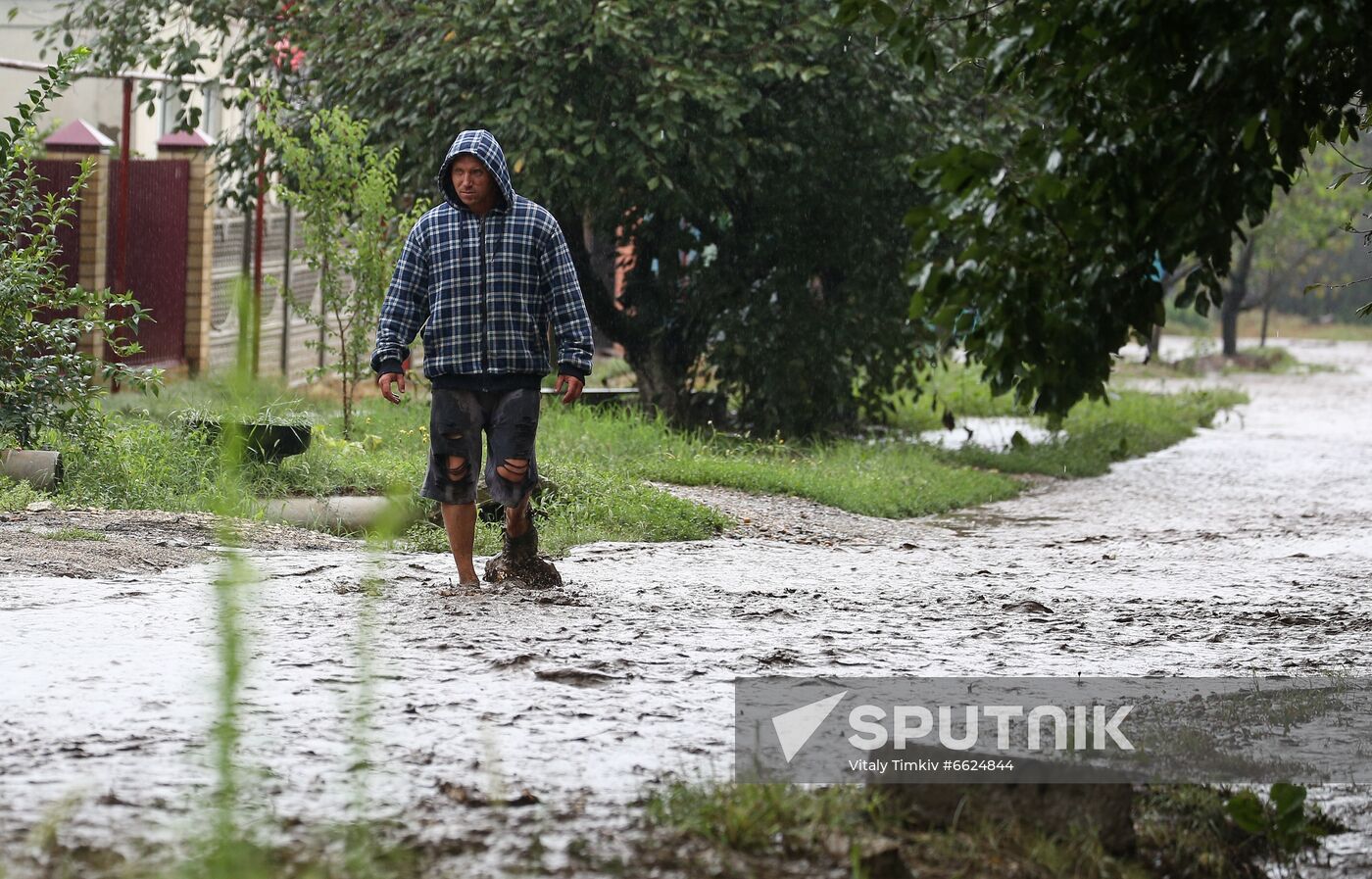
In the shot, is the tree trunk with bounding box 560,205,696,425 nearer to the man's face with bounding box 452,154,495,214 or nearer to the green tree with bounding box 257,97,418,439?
the green tree with bounding box 257,97,418,439

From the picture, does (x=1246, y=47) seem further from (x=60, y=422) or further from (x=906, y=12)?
(x=60, y=422)

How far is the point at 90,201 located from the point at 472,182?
946 centimetres

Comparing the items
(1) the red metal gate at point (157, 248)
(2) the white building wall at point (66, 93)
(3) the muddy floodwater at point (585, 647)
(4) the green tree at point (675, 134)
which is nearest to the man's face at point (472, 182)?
(3) the muddy floodwater at point (585, 647)

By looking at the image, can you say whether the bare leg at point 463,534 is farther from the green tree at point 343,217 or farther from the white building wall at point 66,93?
the white building wall at point 66,93

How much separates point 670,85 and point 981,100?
3356 millimetres

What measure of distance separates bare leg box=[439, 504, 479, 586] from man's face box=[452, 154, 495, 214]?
50.0 inches

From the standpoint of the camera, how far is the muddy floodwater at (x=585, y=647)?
4199 mm

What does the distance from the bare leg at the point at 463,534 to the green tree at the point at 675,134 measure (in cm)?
548

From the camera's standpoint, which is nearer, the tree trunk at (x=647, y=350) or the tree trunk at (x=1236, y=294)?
the tree trunk at (x=647, y=350)

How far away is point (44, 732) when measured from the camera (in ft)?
15.2

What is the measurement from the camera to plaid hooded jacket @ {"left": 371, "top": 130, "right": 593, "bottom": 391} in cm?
715

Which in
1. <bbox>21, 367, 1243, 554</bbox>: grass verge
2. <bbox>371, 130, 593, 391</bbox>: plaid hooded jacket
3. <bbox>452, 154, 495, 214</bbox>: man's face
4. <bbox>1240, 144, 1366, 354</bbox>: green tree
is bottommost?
<bbox>21, 367, 1243, 554</bbox>: grass verge

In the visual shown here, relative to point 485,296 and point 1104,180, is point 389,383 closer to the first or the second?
point 485,296

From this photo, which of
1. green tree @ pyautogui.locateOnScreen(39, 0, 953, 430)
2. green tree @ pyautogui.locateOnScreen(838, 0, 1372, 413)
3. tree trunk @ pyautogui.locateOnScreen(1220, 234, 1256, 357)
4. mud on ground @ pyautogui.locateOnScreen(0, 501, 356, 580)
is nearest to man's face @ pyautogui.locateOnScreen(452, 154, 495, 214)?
mud on ground @ pyautogui.locateOnScreen(0, 501, 356, 580)
